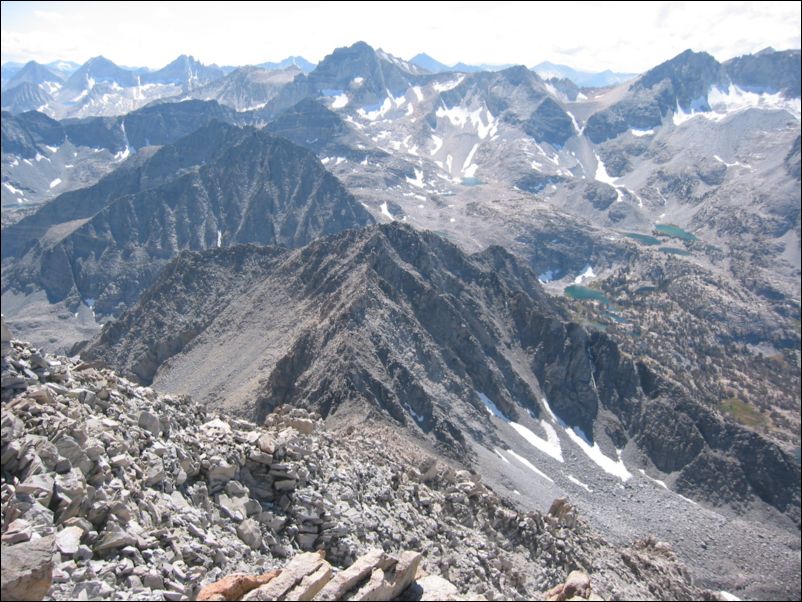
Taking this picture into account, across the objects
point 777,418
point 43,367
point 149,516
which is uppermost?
point 43,367

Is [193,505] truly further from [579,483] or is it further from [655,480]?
[655,480]

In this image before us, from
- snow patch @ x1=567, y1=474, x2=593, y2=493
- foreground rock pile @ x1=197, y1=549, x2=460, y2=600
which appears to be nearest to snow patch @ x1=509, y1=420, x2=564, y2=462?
snow patch @ x1=567, y1=474, x2=593, y2=493

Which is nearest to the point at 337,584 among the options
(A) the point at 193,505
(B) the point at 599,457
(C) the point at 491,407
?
(A) the point at 193,505

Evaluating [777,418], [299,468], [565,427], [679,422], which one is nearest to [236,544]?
[299,468]

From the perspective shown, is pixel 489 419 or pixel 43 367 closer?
pixel 43 367

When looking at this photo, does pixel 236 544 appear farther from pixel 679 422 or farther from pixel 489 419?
pixel 679 422

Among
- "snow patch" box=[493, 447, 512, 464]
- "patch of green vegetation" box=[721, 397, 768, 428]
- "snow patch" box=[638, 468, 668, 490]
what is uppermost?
"snow patch" box=[493, 447, 512, 464]

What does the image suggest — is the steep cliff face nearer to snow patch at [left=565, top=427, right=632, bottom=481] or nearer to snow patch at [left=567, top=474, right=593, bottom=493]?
snow patch at [left=565, top=427, right=632, bottom=481]
